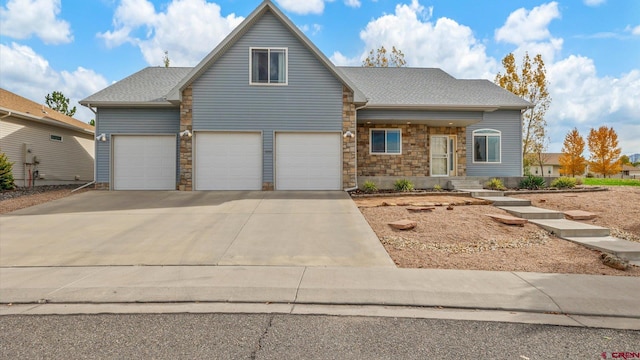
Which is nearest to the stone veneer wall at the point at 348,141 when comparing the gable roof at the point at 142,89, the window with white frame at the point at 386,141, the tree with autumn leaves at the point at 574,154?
the window with white frame at the point at 386,141

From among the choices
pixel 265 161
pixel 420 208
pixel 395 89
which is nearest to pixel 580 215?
pixel 420 208

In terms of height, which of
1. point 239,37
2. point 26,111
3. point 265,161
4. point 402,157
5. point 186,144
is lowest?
point 265,161

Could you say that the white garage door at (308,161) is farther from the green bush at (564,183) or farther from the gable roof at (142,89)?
the green bush at (564,183)

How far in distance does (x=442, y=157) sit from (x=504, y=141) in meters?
3.22

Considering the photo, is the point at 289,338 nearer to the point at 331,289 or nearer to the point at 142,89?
the point at 331,289

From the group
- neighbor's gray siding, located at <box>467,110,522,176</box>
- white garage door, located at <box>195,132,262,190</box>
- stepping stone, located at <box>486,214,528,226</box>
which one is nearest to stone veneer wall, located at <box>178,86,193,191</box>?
white garage door, located at <box>195,132,262,190</box>

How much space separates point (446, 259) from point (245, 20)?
11.3 meters

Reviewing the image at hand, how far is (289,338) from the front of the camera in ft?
11.2

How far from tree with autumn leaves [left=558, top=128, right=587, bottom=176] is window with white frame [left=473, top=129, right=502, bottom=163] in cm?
2849

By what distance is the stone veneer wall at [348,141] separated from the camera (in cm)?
1351

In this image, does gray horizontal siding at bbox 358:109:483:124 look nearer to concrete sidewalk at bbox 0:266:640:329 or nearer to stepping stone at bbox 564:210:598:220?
stepping stone at bbox 564:210:598:220

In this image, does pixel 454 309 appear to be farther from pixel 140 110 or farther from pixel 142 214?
pixel 140 110

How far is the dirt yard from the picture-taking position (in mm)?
5922

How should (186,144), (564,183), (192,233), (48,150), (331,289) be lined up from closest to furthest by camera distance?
1. (331,289)
2. (192,233)
3. (186,144)
4. (564,183)
5. (48,150)
